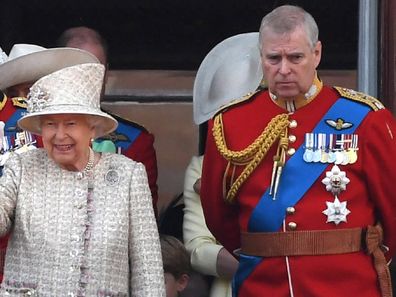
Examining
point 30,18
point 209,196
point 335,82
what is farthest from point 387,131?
point 30,18

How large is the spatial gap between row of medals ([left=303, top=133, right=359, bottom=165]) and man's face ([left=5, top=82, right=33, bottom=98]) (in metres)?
1.03

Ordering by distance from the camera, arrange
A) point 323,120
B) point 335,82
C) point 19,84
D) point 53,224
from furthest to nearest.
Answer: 1. point 335,82
2. point 19,84
3. point 323,120
4. point 53,224

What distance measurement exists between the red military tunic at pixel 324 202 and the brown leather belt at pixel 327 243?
2 centimetres

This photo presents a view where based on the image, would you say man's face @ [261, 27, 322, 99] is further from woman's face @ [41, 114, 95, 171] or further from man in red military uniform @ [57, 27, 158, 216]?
man in red military uniform @ [57, 27, 158, 216]

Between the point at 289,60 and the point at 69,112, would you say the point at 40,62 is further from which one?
the point at 289,60

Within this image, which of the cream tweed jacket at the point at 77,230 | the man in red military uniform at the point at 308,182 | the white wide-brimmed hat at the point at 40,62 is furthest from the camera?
the white wide-brimmed hat at the point at 40,62

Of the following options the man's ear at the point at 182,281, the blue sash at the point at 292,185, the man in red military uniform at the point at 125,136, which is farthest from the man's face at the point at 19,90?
the blue sash at the point at 292,185

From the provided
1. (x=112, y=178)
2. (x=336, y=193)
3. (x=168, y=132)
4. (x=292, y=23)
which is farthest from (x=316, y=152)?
(x=168, y=132)

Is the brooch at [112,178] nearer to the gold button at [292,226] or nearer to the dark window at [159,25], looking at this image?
the gold button at [292,226]

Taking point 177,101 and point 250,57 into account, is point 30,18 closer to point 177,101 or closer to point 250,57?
point 177,101

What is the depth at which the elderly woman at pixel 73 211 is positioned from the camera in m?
4.02

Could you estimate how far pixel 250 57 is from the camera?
516 centimetres

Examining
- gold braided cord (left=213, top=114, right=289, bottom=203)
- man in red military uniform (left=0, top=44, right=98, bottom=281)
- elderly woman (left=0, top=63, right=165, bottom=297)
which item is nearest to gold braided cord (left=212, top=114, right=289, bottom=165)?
gold braided cord (left=213, top=114, right=289, bottom=203)

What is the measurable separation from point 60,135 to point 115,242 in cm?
33
